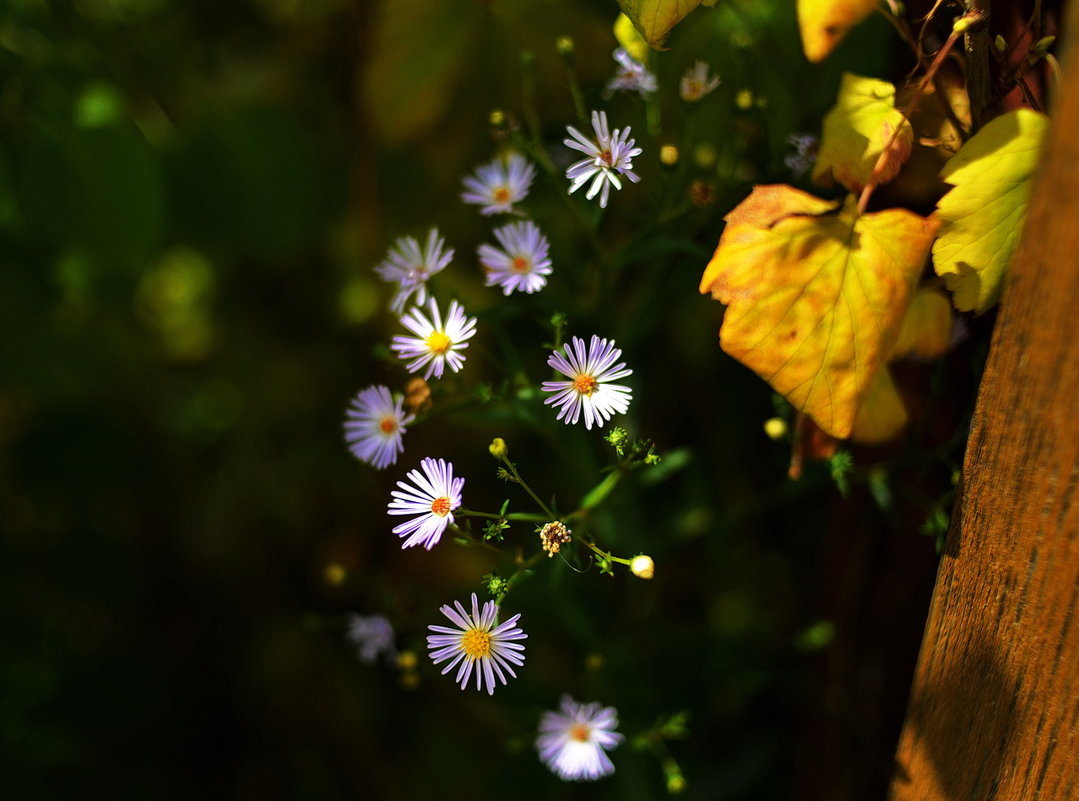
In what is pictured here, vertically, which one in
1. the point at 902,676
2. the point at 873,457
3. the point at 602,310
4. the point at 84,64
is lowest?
the point at 902,676

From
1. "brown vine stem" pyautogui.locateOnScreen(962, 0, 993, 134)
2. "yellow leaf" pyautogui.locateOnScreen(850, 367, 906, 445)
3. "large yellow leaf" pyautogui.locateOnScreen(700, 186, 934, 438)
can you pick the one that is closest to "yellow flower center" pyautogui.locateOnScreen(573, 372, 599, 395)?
"large yellow leaf" pyautogui.locateOnScreen(700, 186, 934, 438)

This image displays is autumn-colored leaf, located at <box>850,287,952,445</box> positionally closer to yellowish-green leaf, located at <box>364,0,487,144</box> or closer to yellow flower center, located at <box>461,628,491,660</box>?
yellow flower center, located at <box>461,628,491,660</box>

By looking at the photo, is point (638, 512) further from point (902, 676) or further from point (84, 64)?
point (84, 64)

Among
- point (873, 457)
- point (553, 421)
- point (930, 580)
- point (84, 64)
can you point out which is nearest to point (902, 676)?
point (930, 580)

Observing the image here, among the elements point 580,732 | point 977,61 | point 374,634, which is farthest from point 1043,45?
point 374,634

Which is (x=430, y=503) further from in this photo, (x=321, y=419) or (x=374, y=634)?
(x=321, y=419)
